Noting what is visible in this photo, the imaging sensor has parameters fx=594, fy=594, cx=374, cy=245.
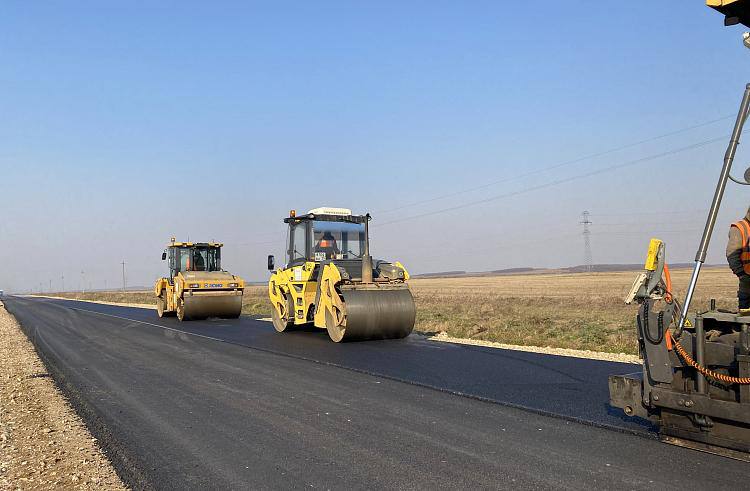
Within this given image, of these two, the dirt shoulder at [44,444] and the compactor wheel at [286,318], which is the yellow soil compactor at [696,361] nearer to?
the dirt shoulder at [44,444]

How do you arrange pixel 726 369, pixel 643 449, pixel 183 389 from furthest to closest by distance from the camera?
1. pixel 183 389
2. pixel 643 449
3. pixel 726 369

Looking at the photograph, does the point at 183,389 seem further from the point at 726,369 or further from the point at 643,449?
the point at 726,369

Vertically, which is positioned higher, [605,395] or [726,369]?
[726,369]

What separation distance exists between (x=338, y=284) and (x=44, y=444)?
7.34 m

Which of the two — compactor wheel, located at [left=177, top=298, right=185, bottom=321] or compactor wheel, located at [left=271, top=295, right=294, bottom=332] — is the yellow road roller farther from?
compactor wheel, located at [left=271, top=295, right=294, bottom=332]

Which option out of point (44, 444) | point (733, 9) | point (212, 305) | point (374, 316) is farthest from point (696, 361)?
point (212, 305)

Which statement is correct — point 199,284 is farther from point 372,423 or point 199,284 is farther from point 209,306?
point 372,423

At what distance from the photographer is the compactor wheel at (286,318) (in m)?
14.2

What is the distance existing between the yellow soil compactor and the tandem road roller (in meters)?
7.25

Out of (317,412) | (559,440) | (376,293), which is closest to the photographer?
(559,440)

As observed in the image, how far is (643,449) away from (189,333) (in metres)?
12.5

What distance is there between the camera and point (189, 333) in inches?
591

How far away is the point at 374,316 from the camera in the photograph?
1176 cm

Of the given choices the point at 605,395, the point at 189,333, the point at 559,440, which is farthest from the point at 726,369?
the point at 189,333
